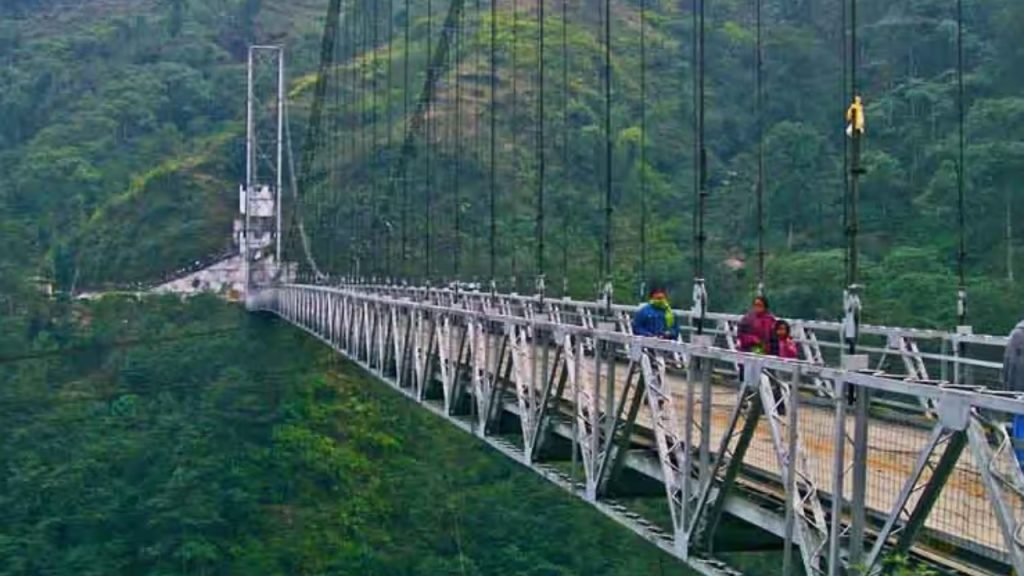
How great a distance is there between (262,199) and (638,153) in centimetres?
1089

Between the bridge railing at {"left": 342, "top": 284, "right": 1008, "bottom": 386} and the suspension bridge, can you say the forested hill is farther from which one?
the bridge railing at {"left": 342, "top": 284, "right": 1008, "bottom": 386}

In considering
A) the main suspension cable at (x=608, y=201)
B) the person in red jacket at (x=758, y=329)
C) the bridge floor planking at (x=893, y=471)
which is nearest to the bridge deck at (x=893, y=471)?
the bridge floor planking at (x=893, y=471)

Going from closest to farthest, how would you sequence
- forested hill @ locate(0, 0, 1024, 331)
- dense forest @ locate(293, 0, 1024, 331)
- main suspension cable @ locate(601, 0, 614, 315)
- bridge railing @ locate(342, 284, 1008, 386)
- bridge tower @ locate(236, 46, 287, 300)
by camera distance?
bridge railing @ locate(342, 284, 1008, 386)
main suspension cable @ locate(601, 0, 614, 315)
dense forest @ locate(293, 0, 1024, 331)
forested hill @ locate(0, 0, 1024, 331)
bridge tower @ locate(236, 46, 287, 300)

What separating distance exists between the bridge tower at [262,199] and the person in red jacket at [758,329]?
29.9m

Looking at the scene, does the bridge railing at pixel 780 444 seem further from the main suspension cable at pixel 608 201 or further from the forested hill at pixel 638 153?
the forested hill at pixel 638 153

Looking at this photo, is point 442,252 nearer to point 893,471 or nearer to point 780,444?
point 893,471

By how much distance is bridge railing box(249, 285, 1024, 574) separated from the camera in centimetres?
404

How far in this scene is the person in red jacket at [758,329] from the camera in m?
7.45

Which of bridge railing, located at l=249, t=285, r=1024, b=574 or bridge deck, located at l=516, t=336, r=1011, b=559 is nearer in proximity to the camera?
bridge railing, located at l=249, t=285, r=1024, b=574

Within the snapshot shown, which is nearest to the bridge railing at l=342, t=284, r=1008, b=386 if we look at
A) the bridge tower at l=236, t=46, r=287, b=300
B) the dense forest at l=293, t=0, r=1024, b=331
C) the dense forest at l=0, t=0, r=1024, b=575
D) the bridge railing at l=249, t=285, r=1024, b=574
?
the bridge railing at l=249, t=285, r=1024, b=574

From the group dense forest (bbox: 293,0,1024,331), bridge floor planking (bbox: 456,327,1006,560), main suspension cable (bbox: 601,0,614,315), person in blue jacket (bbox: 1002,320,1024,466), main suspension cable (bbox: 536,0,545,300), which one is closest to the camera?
bridge floor planking (bbox: 456,327,1006,560)

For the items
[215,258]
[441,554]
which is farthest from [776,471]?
[215,258]

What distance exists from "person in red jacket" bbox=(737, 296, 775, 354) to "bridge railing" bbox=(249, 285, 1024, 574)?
0.42 metres

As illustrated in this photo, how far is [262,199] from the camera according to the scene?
4050 centimetres
